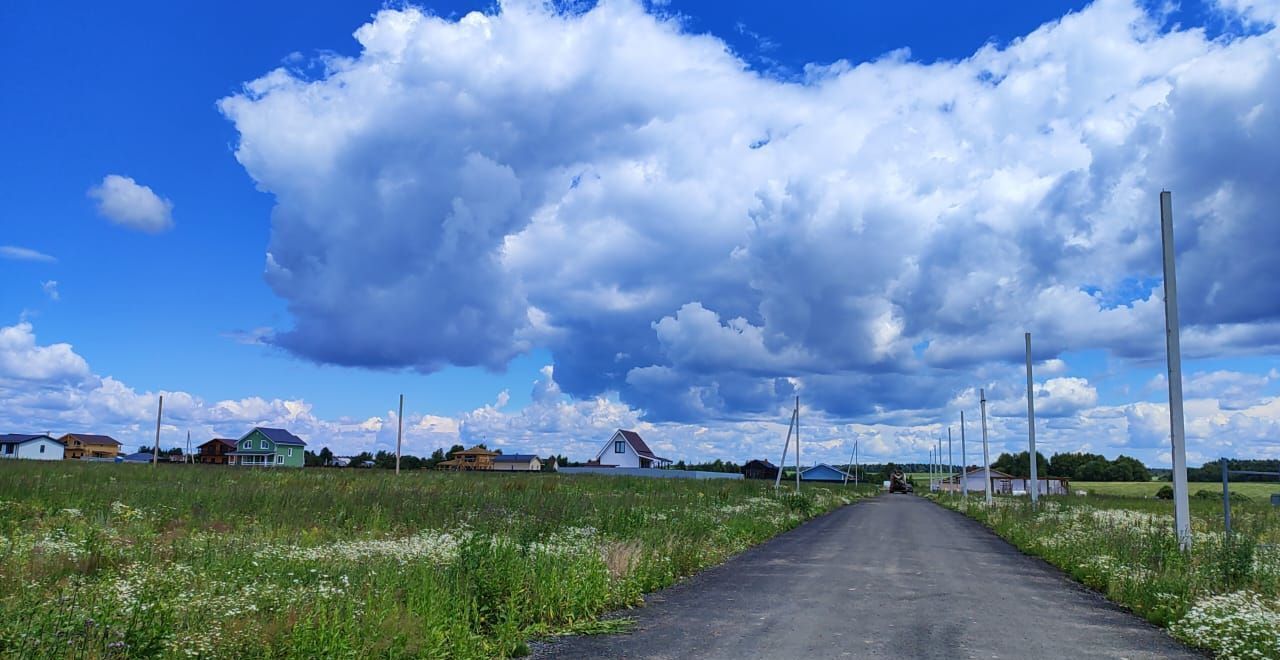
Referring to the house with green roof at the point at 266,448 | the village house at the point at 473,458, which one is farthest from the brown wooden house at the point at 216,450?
the village house at the point at 473,458

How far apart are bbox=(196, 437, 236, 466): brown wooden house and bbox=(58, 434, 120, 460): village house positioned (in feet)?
36.8

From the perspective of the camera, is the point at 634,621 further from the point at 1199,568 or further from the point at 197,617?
the point at 1199,568

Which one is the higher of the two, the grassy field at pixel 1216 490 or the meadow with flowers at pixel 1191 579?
the meadow with flowers at pixel 1191 579

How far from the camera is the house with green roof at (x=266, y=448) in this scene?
9575 cm

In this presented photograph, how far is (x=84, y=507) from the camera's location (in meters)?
18.2

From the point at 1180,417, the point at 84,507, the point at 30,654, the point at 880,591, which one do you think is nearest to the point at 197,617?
the point at 30,654

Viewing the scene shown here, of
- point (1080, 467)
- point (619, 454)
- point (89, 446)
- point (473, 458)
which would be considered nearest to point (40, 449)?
point (89, 446)

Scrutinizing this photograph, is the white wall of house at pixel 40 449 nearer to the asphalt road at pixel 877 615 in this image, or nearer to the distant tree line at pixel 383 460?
the distant tree line at pixel 383 460

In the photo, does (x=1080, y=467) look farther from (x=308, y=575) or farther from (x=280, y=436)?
(x=308, y=575)

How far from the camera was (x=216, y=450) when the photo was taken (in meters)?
106

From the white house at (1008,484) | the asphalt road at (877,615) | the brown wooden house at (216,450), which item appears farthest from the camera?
the brown wooden house at (216,450)

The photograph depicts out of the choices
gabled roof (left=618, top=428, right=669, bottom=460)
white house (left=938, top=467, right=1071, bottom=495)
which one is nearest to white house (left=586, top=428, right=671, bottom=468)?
gabled roof (left=618, top=428, right=669, bottom=460)

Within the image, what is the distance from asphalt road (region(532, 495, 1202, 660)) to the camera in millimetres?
9219

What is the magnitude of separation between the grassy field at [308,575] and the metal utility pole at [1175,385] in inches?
363
